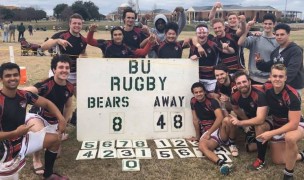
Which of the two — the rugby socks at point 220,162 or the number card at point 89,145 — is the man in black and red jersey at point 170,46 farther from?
the rugby socks at point 220,162

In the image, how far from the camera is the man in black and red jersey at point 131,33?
711 centimetres

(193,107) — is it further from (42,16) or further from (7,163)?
(42,16)

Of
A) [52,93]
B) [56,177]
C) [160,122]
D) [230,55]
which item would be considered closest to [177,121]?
[160,122]

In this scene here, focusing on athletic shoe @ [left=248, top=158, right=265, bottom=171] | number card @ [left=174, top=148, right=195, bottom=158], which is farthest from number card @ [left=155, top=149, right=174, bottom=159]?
athletic shoe @ [left=248, top=158, right=265, bottom=171]

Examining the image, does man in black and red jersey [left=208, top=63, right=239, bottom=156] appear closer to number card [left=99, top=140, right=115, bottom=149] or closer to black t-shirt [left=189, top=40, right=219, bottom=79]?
black t-shirt [left=189, top=40, right=219, bottom=79]

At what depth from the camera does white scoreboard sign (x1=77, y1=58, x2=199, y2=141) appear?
21.2 feet

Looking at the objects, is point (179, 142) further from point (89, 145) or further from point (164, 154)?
point (89, 145)

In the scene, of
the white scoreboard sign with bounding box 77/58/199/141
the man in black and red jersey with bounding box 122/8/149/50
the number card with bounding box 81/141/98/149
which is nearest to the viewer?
the number card with bounding box 81/141/98/149

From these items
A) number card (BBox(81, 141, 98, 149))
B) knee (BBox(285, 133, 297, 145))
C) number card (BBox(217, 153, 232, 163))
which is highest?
knee (BBox(285, 133, 297, 145))

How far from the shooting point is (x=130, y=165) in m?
5.38

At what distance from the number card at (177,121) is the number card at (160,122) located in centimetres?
14

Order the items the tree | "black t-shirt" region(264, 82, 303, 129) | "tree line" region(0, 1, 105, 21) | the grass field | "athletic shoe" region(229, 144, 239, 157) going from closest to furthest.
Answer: "black t-shirt" region(264, 82, 303, 129) → the grass field → "athletic shoe" region(229, 144, 239, 157) → "tree line" region(0, 1, 105, 21) → the tree

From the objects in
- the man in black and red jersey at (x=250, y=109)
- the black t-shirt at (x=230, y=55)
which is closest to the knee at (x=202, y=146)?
the man in black and red jersey at (x=250, y=109)

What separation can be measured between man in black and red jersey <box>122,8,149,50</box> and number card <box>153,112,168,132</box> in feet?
4.91
